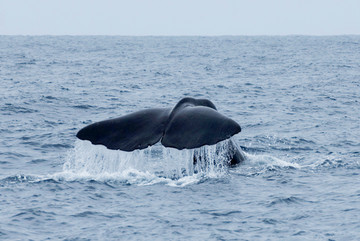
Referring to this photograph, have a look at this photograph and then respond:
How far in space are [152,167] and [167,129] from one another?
11.6 feet

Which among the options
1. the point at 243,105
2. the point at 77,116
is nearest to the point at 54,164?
the point at 77,116

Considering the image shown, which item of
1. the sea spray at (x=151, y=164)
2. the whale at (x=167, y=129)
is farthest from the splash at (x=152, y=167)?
the whale at (x=167, y=129)

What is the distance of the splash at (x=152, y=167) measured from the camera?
38.1ft

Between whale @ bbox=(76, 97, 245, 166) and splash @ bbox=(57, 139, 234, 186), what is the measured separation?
554mm

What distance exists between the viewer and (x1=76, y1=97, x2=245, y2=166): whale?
9875 millimetres

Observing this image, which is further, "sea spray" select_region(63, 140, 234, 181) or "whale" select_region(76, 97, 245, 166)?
"sea spray" select_region(63, 140, 234, 181)

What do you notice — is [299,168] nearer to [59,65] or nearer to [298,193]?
[298,193]

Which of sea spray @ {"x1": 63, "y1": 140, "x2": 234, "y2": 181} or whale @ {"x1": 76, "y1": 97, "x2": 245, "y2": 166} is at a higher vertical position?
whale @ {"x1": 76, "y1": 97, "x2": 245, "y2": 166}

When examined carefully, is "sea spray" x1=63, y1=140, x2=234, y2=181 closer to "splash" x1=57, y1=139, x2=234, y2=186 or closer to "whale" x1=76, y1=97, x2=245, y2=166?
"splash" x1=57, y1=139, x2=234, y2=186

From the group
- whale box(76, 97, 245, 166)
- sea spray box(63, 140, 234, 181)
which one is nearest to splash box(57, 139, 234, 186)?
sea spray box(63, 140, 234, 181)

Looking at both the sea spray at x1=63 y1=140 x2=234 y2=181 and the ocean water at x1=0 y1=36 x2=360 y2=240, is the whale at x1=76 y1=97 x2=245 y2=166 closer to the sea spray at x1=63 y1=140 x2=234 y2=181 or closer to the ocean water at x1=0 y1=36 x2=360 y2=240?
the sea spray at x1=63 y1=140 x2=234 y2=181

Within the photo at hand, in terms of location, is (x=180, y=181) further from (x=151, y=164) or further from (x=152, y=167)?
(x=151, y=164)

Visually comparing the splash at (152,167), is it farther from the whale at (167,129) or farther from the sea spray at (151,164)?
the whale at (167,129)

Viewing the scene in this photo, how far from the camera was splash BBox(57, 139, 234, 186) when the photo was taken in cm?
1161
